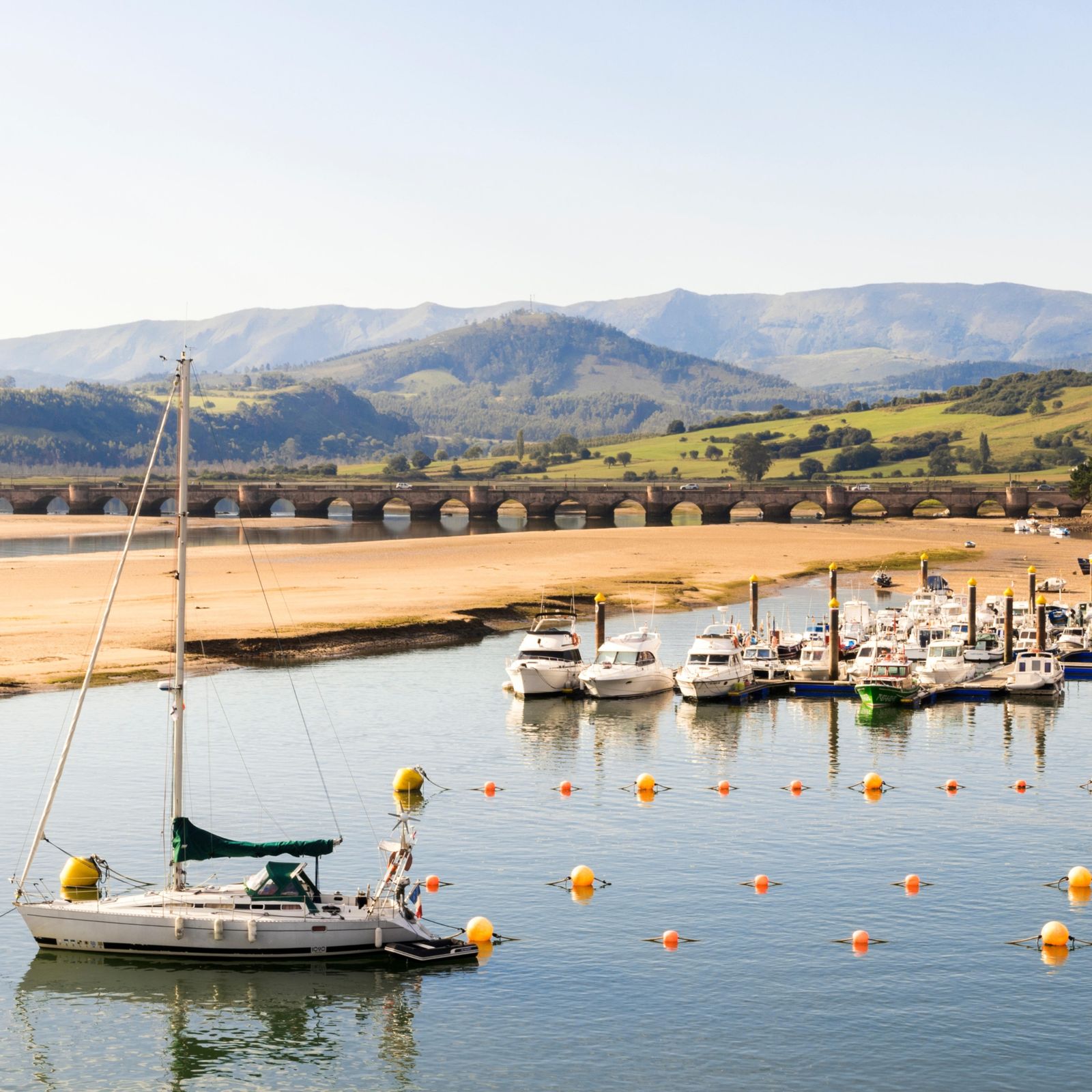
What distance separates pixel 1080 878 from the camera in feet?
148

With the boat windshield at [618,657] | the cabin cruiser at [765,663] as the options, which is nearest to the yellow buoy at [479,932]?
the boat windshield at [618,657]

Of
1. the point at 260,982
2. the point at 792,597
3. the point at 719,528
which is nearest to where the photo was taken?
the point at 260,982

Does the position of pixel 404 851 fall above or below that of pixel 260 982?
above

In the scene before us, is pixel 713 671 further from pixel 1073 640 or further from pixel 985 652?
pixel 1073 640

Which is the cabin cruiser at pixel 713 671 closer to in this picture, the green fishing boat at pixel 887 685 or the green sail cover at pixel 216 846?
the green fishing boat at pixel 887 685

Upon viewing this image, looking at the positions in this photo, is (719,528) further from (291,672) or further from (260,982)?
(260,982)

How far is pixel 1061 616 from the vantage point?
9931 cm

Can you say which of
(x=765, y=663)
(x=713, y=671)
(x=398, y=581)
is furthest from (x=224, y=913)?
(x=398, y=581)

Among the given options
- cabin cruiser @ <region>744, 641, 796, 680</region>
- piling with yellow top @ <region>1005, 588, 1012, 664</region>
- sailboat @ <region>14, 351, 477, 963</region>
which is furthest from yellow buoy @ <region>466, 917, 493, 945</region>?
piling with yellow top @ <region>1005, 588, 1012, 664</region>

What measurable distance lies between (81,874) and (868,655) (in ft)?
170

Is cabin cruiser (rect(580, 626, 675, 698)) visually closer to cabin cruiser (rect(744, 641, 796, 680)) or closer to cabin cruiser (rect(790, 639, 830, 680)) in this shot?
cabin cruiser (rect(744, 641, 796, 680))

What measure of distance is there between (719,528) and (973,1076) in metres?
167

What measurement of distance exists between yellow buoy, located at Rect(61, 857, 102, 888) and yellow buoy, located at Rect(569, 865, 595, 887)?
13.8 metres

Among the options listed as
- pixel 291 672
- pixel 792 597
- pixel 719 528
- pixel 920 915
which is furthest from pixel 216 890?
pixel 719 528
